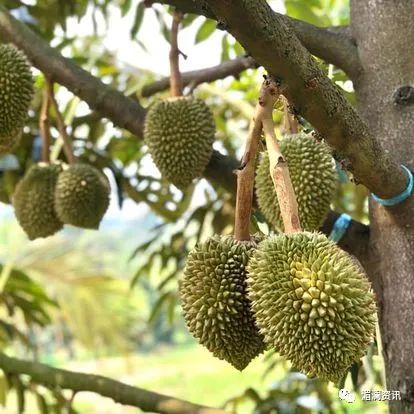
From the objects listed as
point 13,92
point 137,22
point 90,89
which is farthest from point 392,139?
point 137,22

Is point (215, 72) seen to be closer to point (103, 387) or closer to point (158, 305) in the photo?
point (103, 387)

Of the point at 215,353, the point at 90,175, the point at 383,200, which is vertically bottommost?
the point at 215,353

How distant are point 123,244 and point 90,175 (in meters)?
11.9

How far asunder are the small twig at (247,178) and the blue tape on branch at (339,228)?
28 centimetres

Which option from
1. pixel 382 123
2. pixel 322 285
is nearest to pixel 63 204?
pixel 382 123

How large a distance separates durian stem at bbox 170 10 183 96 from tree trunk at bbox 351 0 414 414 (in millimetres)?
344

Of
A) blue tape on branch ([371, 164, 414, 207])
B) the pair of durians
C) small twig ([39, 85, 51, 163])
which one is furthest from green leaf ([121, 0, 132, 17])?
blue tape on branch ([371, 164, 414, 207])

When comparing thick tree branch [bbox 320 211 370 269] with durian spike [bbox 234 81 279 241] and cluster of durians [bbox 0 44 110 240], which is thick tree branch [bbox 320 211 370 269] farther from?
cluster of durians [bbox 0 44 110 240]

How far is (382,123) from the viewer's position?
42.1 inches

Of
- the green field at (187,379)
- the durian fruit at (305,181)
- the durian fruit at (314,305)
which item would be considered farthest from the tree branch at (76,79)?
the green field at (187,379)

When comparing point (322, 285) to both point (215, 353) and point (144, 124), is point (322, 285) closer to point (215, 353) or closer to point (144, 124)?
point (215, 353)

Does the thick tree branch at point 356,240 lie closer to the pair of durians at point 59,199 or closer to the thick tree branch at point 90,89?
the thick tree branch at point 90,89

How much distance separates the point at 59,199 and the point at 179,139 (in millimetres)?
320

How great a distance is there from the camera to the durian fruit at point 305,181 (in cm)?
103
